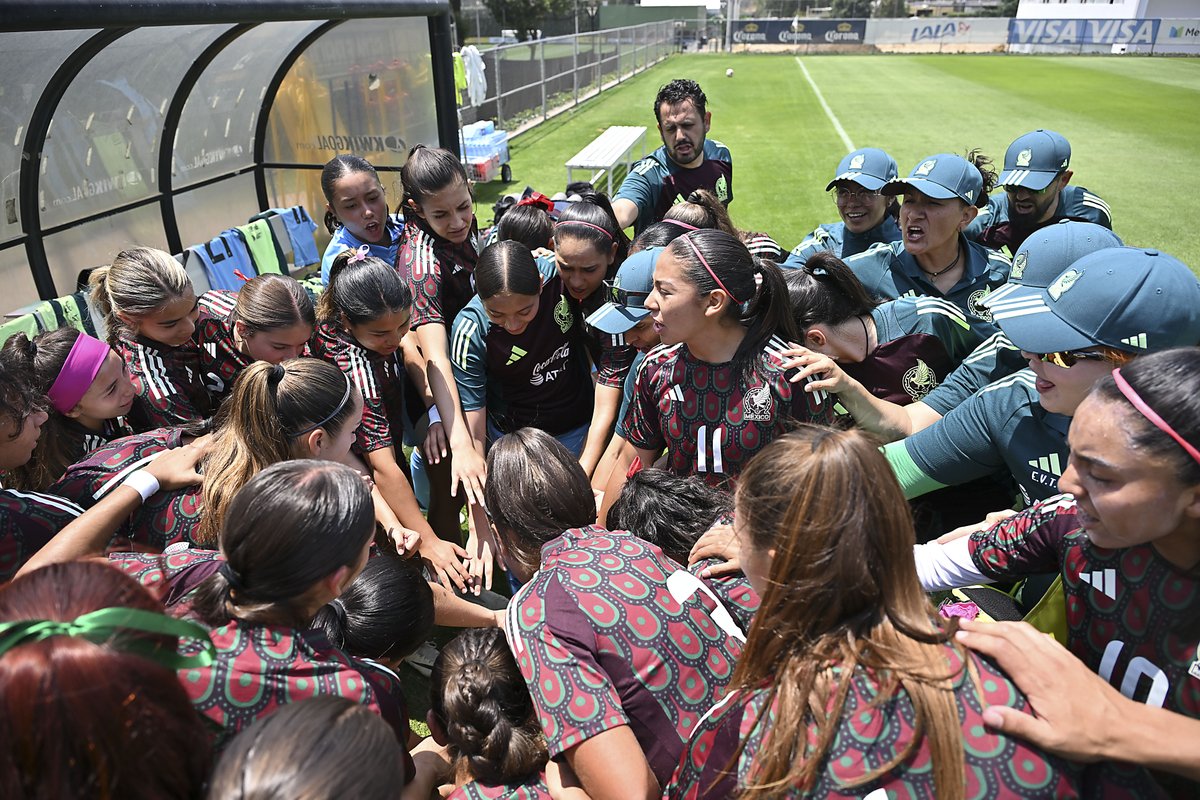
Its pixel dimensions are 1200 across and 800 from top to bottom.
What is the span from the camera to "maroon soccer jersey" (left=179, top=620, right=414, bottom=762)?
1.54m

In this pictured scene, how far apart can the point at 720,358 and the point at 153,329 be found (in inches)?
98.4

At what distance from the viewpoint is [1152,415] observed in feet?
4.84

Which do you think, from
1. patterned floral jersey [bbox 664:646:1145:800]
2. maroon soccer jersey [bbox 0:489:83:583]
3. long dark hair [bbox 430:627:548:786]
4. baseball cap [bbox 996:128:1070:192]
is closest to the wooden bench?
baseball cap [bbox 996:128:1070:192]

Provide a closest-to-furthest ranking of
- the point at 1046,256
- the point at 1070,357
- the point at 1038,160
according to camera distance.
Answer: the point at 1070,357, the point at 1046,256, the point at 1038,160

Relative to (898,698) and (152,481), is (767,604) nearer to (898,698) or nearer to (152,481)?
(898,698)

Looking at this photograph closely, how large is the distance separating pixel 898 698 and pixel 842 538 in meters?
0.30

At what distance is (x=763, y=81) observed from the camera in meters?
29.1

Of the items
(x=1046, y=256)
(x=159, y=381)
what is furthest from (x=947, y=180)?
(x=159, y=381)

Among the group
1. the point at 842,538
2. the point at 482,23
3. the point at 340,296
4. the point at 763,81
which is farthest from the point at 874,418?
the point at 482,23

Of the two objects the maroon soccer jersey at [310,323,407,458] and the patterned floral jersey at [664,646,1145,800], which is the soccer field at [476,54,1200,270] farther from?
the patterned floral jersey at [664,646,1145,800]

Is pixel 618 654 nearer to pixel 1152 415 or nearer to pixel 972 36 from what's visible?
pixel 1152 415

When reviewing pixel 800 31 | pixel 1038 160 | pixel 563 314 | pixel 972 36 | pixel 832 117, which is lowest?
pixel 832 117

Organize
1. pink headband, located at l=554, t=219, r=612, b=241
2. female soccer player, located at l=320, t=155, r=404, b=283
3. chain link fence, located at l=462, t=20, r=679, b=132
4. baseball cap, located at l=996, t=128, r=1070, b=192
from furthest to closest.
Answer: chain link fence, located at l=462, t=20, r=679, b=132 < baseball cap, located at l=996, t=128, r=1070, b=192 < female soccer player, located at l=320, t=155, r=404, b=283 < pink headband, located at l=554, t=219, r=612, b=241

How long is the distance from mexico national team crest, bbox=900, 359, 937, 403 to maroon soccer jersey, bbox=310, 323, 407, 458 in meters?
2.33
